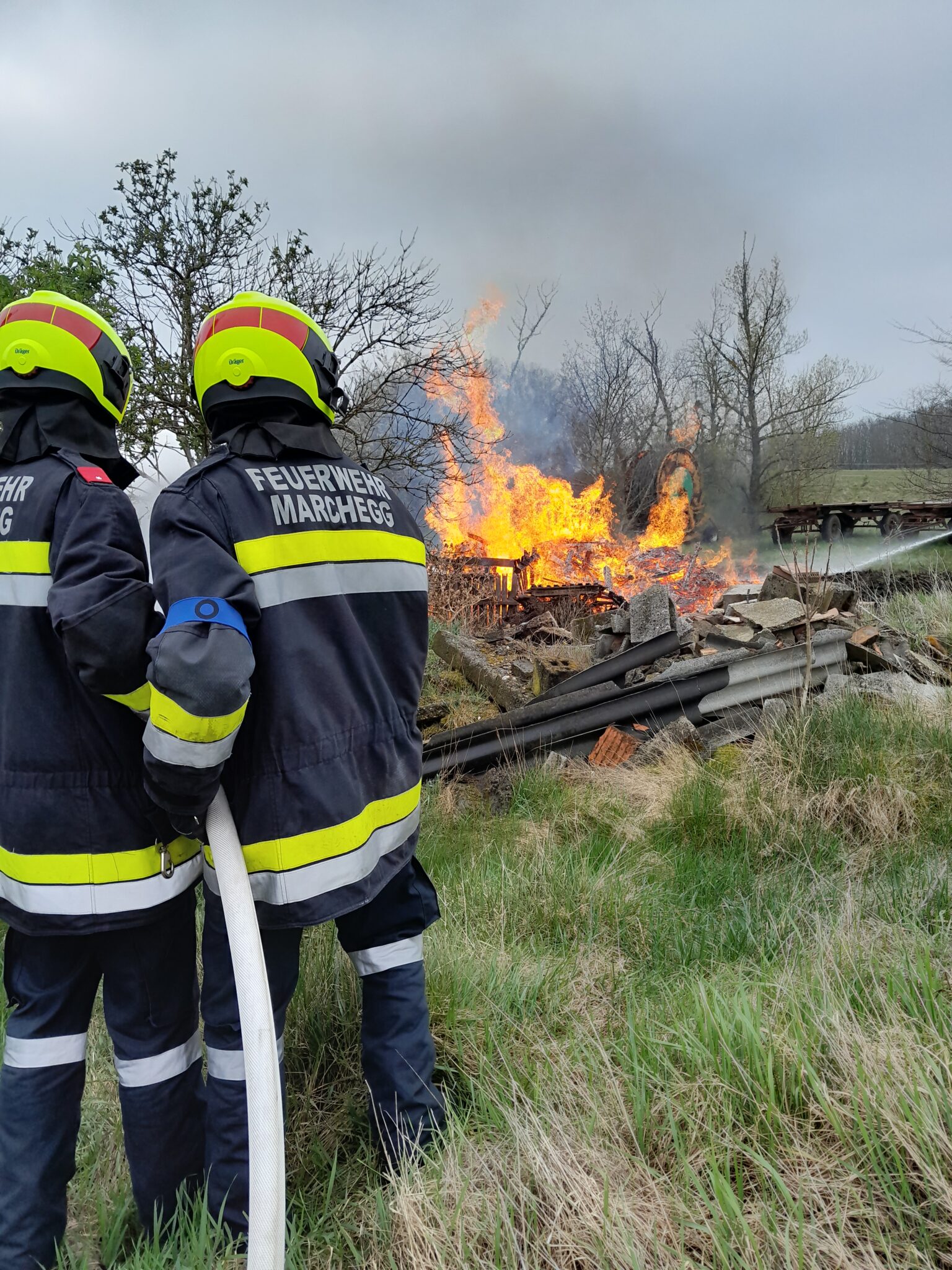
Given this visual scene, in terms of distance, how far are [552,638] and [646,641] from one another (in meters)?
3.23

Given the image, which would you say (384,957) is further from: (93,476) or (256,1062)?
(93,476)

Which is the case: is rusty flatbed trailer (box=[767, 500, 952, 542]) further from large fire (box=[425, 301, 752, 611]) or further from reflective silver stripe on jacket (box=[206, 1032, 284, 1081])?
reflective silver stripe on jacket (box=[206, 1032, 284, 1081])

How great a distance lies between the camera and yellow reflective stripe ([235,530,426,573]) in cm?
176

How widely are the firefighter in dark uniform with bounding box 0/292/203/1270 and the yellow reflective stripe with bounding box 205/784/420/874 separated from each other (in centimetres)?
27

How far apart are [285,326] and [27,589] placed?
0.89m

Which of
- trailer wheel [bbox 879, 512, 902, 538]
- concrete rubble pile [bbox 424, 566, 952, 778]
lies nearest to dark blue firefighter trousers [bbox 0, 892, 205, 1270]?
concrete rubble pile [bbox 424, 566, 952, 778]

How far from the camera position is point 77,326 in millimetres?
1969

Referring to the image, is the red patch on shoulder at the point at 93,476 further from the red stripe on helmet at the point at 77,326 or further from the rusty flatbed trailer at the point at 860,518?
the rusty flatbed trailer at the point at 860,518

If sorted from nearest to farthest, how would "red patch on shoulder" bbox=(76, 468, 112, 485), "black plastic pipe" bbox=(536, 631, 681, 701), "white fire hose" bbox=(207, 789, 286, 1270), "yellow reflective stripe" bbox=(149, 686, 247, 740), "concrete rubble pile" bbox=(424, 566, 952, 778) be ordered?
"white fire hose" bbox=(207, 789, 286, 1270)
"yellow reflective stripe" bbox=(149, 686, 247, 740)
"red patch on shoulder" bbox=(76, 468, 112, 485)
"concrete rubble pile" bbox=(424, 566, 952, 778)
"black plastic pipe" bbox=(536, 631, 681, 701)

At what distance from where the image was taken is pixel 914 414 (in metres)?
22.5

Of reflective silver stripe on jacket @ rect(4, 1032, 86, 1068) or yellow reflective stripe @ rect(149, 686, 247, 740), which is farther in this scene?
reflective silver stripe on jacket @ rect(4, 1032, 86, 1068)

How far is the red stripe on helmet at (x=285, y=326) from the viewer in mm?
1887

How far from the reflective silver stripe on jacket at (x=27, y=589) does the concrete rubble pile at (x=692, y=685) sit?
390 cm

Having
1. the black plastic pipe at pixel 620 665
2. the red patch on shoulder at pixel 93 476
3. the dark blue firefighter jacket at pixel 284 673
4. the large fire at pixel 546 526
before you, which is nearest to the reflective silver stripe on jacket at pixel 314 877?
the dark blue firefighter jacket at pixel 284 673
